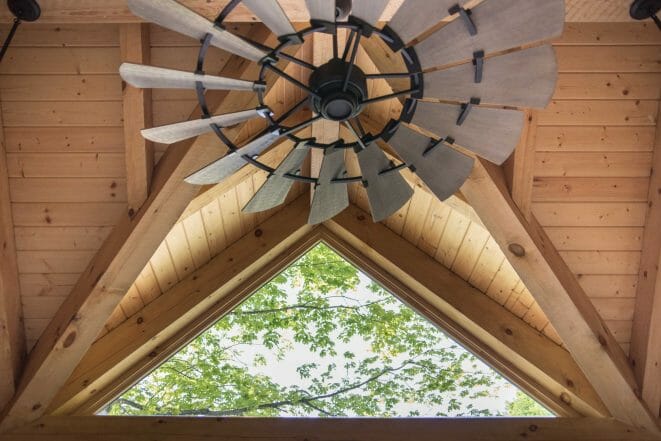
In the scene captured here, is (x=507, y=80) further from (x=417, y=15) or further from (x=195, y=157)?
(x=195, y=157)

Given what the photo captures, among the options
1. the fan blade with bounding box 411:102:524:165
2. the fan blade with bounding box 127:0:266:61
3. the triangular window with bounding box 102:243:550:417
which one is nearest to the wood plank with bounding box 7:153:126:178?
the fan blade with bounding box 127:0:266:61

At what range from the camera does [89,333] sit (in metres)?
3.20

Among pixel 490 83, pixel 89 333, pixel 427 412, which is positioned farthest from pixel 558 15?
pixel 427 412

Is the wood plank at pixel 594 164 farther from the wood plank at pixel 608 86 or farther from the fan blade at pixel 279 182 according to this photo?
the fan blade at pixel 279 182

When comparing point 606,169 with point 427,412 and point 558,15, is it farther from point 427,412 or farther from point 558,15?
point 427,412

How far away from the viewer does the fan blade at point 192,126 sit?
1.89 meters

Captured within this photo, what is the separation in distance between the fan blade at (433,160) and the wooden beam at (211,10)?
66cm

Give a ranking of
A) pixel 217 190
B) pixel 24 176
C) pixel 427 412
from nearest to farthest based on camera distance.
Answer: pixel 24 176, pixel 217 190, pixel 427 412

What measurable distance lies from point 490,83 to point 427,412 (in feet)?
14.0

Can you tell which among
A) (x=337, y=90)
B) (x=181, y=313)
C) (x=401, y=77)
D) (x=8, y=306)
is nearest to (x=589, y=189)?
(x=401, y=77)

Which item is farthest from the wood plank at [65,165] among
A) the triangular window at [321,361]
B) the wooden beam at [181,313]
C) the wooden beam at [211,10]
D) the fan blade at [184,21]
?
the triangular window at [321,361]

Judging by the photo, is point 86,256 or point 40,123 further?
point 86,256

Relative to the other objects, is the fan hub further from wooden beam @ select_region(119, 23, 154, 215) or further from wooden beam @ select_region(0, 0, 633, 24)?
wooden beam @ select_region(119, 23, 154, 215)

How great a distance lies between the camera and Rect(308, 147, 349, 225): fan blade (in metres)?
2.03
